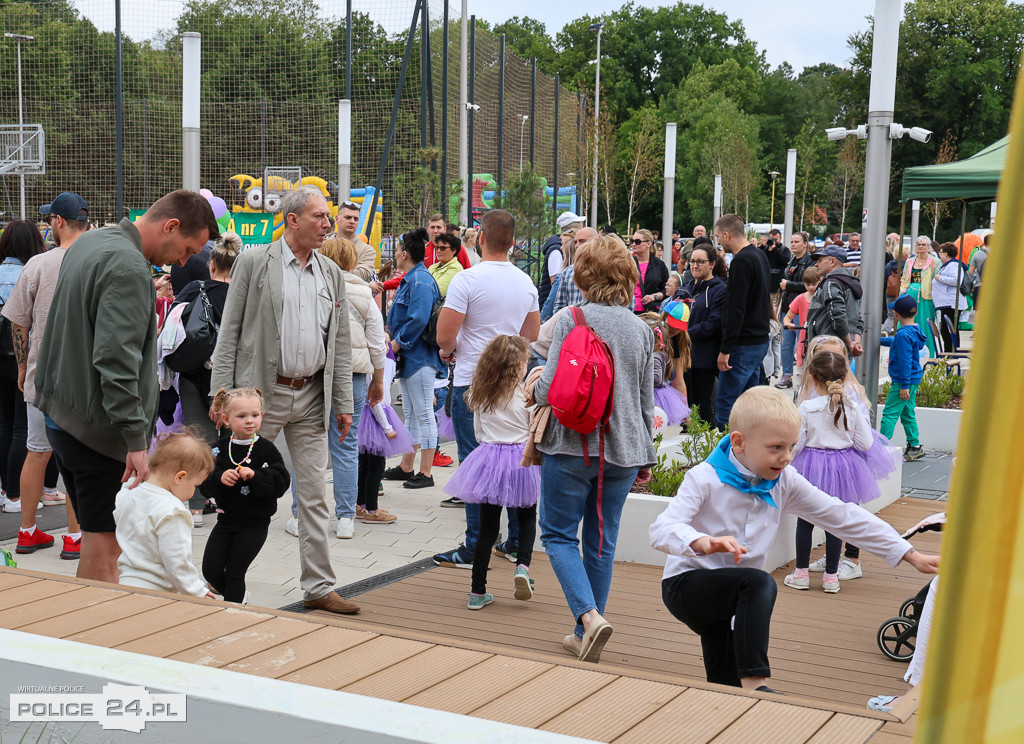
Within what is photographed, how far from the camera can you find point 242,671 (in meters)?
3.10

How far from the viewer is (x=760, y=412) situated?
11.5ft

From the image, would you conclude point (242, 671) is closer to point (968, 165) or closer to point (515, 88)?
point (968, 165)

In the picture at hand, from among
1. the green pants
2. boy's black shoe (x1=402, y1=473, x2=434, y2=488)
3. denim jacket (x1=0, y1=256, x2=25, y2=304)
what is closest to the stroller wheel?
boy's black shoe (x1=402, y1=473, x2=434, y2=488)

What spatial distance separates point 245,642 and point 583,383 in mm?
1742

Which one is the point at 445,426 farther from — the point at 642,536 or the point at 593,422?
the point at 593,422

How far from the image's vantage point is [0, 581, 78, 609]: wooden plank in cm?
376

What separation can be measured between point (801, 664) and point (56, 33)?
31.7m

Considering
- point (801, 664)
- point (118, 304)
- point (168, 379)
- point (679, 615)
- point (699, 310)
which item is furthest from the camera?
point (699, 310)

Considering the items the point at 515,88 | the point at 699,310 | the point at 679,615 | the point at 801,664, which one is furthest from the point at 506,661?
the point at 515,88

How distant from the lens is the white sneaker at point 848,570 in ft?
20.2

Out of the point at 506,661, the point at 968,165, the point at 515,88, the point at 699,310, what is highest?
the point at 515,88

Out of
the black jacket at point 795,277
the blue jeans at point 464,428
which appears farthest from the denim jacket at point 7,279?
the black jacket at point 795,277

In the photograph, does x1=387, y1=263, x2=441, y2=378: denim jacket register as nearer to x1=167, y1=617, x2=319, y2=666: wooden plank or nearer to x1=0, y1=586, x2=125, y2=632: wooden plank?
x1=0, y1=586, x2=125, y2=632: wooden plank

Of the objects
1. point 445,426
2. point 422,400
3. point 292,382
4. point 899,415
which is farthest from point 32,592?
point 899,415
